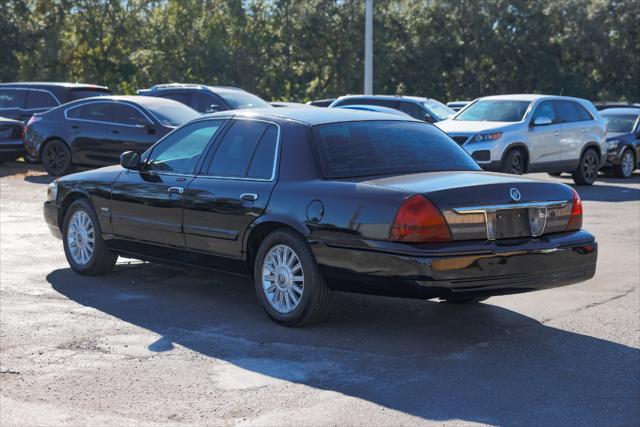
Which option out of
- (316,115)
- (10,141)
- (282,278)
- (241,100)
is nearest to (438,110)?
(241,100)

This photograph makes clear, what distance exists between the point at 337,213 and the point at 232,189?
1.14m

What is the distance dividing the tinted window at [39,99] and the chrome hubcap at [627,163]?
12.3m

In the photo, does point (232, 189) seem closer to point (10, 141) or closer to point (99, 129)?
point (99, 129)

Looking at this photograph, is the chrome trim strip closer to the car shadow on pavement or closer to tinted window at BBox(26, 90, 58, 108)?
the car shadow on pavement

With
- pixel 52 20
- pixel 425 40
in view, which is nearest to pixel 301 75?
pixel 425 40

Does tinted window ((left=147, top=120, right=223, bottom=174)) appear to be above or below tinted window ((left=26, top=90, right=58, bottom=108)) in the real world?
below

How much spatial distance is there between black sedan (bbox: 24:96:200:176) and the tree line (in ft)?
98.1

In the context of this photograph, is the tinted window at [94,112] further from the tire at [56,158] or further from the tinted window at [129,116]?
the tire at [56,158]

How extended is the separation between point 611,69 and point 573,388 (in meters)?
48.6

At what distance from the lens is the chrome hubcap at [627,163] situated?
22.1 metres

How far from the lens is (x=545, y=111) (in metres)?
19.2

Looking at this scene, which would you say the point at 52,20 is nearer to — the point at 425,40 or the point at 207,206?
the point at 425,40

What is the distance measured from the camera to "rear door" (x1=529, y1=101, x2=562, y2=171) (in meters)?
18.6

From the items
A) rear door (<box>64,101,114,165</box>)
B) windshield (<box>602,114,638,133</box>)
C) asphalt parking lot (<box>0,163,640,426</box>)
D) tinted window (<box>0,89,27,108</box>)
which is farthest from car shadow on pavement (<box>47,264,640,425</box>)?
windshield (<box>602,114,638,133</box>)
